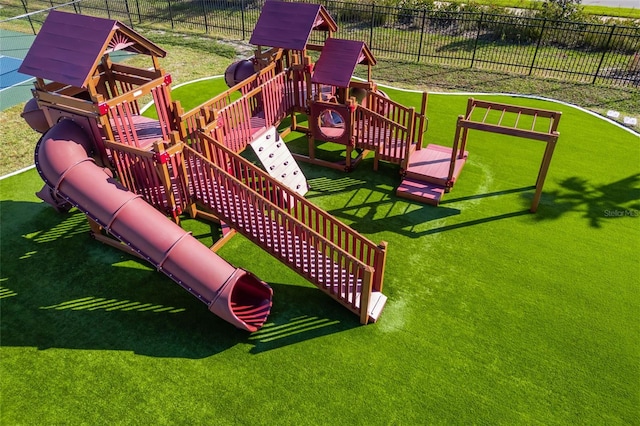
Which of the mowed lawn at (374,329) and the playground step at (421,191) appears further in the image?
the playground step at (421,191)

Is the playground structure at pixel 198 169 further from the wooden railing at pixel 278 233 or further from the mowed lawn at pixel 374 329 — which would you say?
the mowed lawn at pixel 374 329

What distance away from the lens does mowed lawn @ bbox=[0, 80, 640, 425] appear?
6.73 meters

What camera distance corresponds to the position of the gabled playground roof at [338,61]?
11.2m

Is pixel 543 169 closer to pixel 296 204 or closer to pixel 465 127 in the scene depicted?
pixel 465 127

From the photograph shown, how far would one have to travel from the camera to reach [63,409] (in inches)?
263

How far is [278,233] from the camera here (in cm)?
829

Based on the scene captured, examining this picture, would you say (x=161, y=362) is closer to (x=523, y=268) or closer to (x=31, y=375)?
(x=31, y=375)

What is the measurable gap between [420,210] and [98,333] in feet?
24.3

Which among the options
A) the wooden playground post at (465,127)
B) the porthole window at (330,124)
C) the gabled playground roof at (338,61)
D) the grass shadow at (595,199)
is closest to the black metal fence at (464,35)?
the grass shadow at (595,199)

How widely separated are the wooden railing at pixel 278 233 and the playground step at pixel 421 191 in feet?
11.1

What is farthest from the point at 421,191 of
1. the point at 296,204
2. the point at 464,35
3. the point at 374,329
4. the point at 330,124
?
the point at 464,35

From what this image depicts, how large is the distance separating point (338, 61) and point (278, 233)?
215 inches

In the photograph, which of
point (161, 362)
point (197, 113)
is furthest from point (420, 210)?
point (161, 362)

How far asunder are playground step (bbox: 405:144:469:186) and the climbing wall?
9.56 ft
